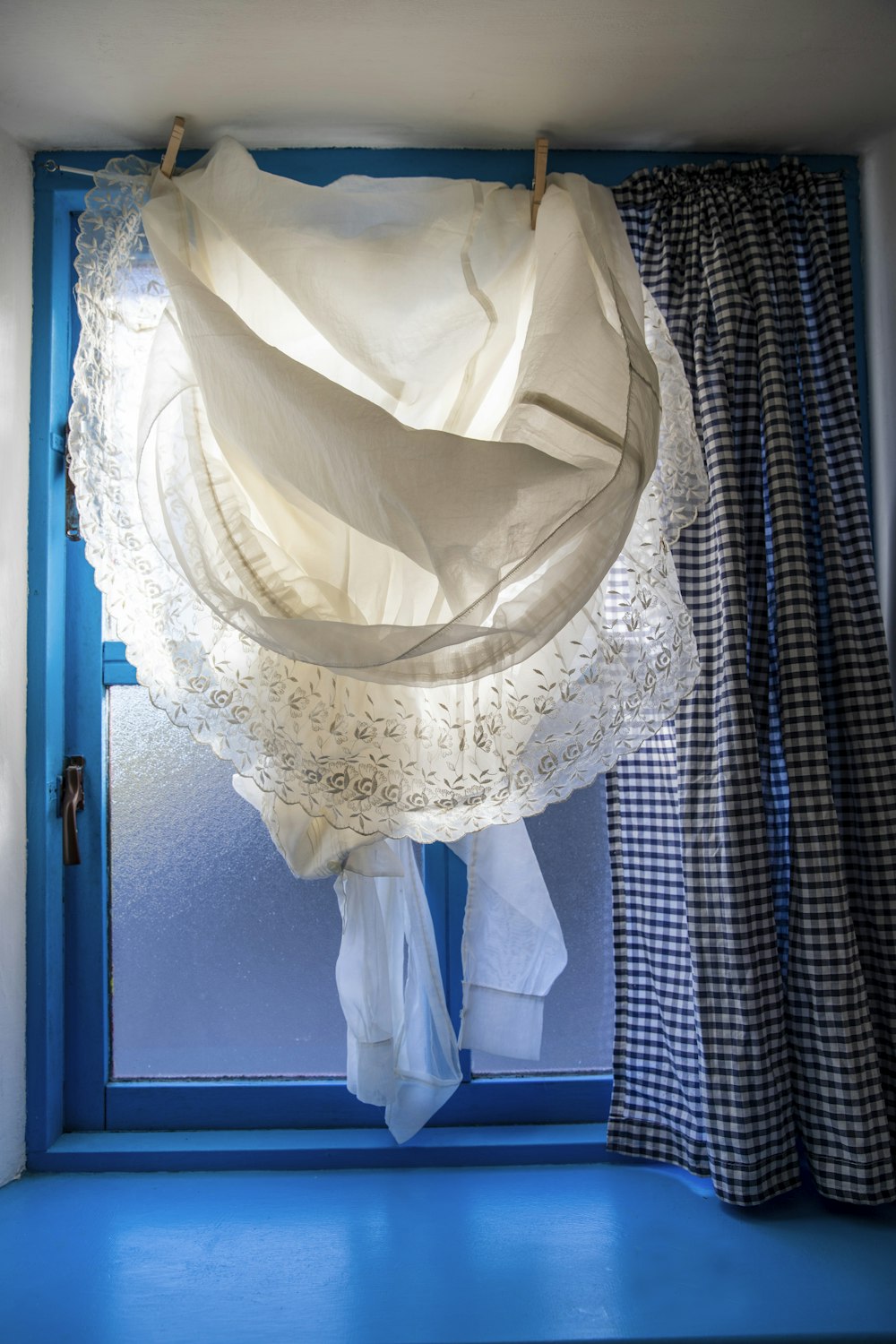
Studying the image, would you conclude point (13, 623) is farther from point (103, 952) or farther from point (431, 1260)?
point (431, 1260)

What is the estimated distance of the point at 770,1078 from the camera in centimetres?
123

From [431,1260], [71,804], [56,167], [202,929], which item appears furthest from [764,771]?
[56,167]

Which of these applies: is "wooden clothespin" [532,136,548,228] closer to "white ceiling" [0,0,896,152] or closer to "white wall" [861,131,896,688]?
"white ceiling" [0,0,896,152]

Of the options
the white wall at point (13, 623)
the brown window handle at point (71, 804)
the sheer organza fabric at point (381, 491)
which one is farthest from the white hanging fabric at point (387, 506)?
the brown window handle at point (71, 804)

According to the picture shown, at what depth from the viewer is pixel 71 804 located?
143cm

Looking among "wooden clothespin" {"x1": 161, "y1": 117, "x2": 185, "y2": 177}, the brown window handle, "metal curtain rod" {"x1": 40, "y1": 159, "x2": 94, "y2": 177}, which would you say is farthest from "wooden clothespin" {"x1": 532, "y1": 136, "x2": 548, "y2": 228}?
the brown window handle

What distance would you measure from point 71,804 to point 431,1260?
84cm

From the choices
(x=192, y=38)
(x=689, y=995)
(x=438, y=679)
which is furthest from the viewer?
(x=689, y=995)

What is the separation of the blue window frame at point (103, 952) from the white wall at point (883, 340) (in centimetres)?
3

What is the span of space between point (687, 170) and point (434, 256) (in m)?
0.47

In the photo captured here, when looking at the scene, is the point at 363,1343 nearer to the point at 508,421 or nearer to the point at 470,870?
the point at 470,870

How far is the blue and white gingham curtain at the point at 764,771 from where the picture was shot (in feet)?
4.05

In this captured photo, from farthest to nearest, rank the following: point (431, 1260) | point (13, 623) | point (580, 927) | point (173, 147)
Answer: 1. point (580, 927)
2. point (13, 623)
3. point (173, 147)
4. point (431, 1260)

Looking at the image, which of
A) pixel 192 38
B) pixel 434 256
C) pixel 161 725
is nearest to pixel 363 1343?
pixel 161 725
